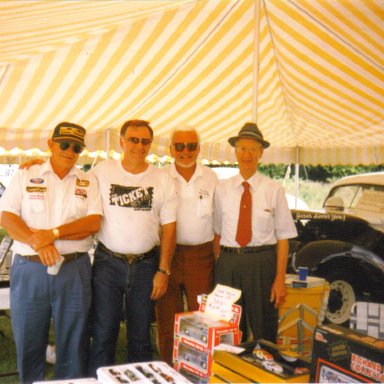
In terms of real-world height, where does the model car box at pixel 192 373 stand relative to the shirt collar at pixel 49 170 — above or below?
below

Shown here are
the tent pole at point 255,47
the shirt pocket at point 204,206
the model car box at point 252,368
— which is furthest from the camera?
the tent pole at point 255,47

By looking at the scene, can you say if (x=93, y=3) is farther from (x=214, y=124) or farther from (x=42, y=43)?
(x=214, y=124)

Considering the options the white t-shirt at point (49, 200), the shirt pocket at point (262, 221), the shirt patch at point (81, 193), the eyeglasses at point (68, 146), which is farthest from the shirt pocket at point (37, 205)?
Answer: the shirt pocket at point (262, 221)

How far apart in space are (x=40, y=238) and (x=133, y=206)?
66 cm

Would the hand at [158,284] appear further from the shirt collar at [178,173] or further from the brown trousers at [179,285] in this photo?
the shirt collar at [178,173]

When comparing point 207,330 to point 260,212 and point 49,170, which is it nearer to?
point 260,212

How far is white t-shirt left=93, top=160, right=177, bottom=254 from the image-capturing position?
326cm

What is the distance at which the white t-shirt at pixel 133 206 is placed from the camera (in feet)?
10.7

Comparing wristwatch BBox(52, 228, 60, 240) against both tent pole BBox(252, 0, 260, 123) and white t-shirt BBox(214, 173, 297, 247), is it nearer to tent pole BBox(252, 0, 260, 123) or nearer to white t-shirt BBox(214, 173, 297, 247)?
white t-shirt BBox(214, 173, 297, 247)

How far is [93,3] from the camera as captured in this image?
3.50 m

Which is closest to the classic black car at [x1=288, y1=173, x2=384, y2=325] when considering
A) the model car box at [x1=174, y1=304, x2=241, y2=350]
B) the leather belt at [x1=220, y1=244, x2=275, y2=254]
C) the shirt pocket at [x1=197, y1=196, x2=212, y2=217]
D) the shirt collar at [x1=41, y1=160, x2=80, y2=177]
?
the leather belt at [x1=220, y1=244, x2=275, y2=254]

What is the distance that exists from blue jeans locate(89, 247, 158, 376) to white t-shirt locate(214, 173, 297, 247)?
0.64 m

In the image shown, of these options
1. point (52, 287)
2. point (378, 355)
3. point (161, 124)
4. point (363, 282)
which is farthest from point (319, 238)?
point (378, 355)

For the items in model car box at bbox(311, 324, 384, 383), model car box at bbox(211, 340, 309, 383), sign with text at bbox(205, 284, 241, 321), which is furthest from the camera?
sign with text at bbox(205, 284, 241, 321)
